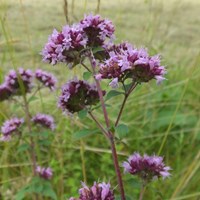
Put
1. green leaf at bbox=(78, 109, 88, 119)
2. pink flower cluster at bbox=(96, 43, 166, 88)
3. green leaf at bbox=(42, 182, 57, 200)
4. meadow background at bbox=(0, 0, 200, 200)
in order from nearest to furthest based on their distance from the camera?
1. pink flower cluster at bbox=(96, 43, 166, 88)
2. green leaf at bbox=(78, 109, 88, 119)
3. green leaf at bbox=(42, 182, 57, 200)
4. meadow background at bbox=(0, 0, 200, 200)

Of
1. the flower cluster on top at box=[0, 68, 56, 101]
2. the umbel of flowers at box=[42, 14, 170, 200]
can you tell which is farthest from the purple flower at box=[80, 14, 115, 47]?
the flower cluster on top at box=[0, 68, 56, 101]

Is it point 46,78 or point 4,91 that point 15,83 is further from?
point 46,78

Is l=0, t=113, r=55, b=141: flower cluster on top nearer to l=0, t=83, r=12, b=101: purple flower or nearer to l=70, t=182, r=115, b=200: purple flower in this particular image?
l=0, t=83, r=12, b=101: purple flower

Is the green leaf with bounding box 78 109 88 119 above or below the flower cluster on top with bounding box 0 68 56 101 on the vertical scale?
below

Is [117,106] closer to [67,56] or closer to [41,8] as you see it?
[67,56]

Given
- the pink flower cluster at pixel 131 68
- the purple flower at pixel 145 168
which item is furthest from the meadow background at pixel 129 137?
the pink flower cluster at pixel 131 68

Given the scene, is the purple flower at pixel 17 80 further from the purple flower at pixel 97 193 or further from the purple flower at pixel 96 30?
the purple flower at pixel 97 193
